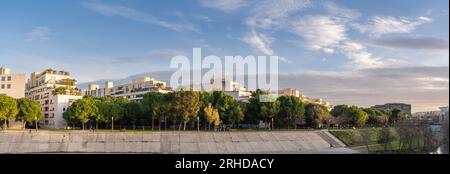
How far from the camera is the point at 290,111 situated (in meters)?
42.5

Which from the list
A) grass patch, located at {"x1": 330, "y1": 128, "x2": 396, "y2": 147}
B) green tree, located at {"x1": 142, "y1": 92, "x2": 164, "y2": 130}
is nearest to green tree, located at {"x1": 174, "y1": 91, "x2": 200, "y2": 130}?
green tree, located at {"x1": 142, "y1": 92, "x2": 164, "y2": 130}

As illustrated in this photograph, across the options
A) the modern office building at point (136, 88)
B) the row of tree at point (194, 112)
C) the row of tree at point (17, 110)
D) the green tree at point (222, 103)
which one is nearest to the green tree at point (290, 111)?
the row of tree at point (194, 112)

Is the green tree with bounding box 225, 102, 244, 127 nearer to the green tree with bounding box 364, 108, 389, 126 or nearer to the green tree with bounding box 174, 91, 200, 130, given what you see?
the green tree with bounding box 174, 91, 200, 130

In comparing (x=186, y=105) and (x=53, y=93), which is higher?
(x=53, y=93)

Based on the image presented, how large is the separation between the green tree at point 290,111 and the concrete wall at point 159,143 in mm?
9160

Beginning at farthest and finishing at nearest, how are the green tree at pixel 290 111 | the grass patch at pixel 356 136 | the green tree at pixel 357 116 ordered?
the green tree at pixel 357 116 < the green tree at pixel 290 111 < the grass patch at pixel 356 136

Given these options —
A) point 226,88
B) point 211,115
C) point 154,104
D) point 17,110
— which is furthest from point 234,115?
point 226,88

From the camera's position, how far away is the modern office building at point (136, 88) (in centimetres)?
5669

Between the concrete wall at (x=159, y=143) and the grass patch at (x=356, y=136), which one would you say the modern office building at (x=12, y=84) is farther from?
the grass patch at (x=356, y=136)

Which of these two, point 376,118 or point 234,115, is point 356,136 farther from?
point 376,118

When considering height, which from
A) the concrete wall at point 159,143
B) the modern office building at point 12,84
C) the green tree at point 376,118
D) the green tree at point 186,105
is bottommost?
the concrete wall at point 159,143

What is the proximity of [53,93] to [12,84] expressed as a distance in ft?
12.2

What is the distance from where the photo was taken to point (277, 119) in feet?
141

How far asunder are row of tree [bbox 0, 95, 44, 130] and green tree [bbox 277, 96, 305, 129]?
20.6 m
